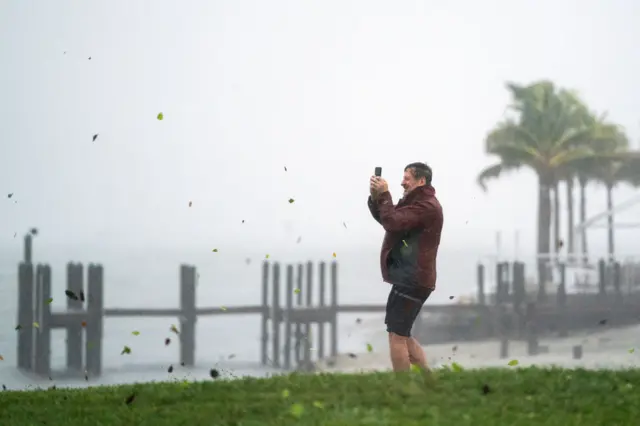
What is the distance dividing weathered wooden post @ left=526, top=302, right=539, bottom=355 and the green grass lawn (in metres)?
11.1

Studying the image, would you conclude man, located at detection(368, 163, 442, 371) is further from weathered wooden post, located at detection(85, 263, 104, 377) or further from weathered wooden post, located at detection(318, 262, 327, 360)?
weathered wooden post, located at detection(318, 262, 327, 360)

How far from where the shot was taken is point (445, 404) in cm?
547

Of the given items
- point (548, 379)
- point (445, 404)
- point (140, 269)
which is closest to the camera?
point (445, 404)

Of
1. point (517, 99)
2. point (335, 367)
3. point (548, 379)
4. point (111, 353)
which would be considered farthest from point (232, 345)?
point (548, 379)

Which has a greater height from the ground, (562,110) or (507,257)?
(562,110)

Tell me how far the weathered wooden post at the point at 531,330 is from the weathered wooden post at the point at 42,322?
8.04 meters

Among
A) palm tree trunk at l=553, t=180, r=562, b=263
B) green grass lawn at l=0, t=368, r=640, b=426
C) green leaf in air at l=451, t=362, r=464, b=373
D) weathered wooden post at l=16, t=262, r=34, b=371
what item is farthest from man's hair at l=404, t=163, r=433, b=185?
palm tree trunk at l=553, t=180, r=562, b=263

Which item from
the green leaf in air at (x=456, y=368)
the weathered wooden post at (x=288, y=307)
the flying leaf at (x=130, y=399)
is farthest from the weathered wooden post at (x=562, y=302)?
the flying leaf at (x=130, y=399)

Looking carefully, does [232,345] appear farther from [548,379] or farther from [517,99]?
[548,379]

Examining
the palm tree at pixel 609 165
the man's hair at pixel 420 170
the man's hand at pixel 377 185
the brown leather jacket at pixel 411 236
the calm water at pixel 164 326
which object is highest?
the palm tree at pixel 609 165

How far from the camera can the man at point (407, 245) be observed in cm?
566

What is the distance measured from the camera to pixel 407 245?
5.73 meters

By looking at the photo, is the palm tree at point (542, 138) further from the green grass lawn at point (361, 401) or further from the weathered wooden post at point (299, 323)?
the green grass lawn at point (361, 401)

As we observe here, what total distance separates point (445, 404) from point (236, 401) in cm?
119
